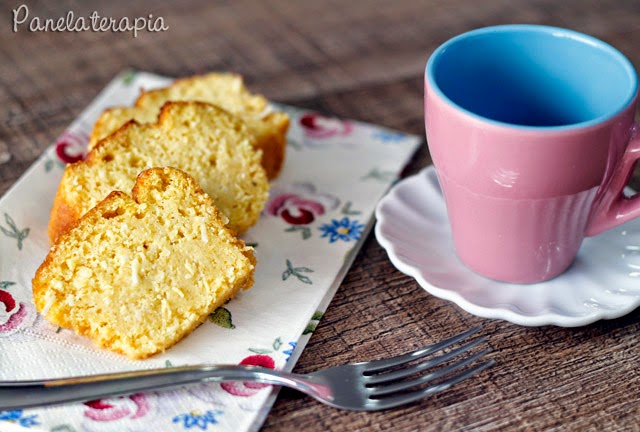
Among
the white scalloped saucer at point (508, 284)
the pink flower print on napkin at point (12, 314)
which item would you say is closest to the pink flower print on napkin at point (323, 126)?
the white scalloped saucer at point (508, 284)

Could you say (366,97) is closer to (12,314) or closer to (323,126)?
(323,126)

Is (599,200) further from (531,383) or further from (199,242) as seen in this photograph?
(199,242)

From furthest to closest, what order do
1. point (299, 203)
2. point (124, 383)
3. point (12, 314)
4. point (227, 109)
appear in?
point (227, 109), point (299, 203), point (12, 314), point (124, 383)

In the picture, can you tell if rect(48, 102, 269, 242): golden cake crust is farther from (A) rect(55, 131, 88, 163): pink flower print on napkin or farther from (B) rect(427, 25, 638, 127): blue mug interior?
(B) rect(427, 25, 638, 127): blue mug interior

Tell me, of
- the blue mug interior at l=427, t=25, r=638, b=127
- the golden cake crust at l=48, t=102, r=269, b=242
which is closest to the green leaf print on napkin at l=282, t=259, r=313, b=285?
the golden cake crust at l=48, t=102, r=269, b=242

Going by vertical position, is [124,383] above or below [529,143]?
below

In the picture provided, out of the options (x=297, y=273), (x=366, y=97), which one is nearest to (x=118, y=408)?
(x=297, y=273)

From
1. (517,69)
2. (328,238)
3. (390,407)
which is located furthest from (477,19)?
(390,407)
